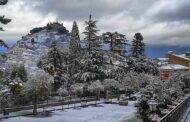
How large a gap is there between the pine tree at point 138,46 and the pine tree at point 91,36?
29293mm

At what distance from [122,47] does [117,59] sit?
11669mm

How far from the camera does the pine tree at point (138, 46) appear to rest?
106 meters

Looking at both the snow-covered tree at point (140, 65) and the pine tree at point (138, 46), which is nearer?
the snow-covered tree at point (140, 65)

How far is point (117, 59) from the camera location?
94375 millimetres

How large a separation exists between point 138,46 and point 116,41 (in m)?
5.62

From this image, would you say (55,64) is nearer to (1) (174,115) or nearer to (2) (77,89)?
(2) (77,89)

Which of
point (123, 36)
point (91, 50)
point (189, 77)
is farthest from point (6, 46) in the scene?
point (123, 36)

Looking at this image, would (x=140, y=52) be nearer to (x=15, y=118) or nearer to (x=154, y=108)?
(x=15, y=118)

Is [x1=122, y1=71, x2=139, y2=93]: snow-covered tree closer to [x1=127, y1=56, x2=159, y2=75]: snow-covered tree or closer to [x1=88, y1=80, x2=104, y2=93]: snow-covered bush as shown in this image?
[x1=88, y1=80, x2=104, y2=93]: snow-covered bush

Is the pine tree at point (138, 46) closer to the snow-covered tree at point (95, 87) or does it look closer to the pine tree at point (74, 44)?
the pine tree at point (74, 44)

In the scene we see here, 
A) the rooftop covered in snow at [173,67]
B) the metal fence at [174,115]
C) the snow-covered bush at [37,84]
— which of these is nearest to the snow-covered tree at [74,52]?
the snow-covered bush at [37,84]

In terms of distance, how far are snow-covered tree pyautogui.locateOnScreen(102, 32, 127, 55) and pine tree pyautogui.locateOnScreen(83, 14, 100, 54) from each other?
2602 centimetres

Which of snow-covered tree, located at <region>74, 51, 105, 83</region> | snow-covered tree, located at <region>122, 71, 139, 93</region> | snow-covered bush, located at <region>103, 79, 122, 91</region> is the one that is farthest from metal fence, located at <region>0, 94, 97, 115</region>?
→ snow-covered tree, located at <region>122, 71, 139, 93</region>

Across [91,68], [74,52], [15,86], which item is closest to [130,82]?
[91,68]
